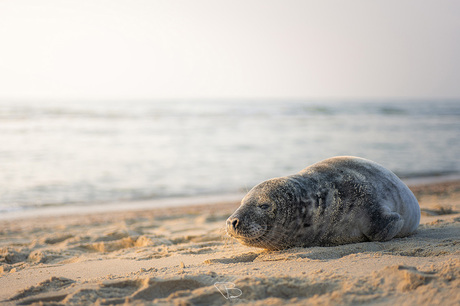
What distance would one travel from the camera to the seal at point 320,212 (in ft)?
13.1

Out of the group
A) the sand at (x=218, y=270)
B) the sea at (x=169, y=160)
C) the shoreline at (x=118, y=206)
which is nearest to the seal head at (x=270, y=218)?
the sand at (x=218, y=270)

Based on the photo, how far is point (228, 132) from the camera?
979 inches

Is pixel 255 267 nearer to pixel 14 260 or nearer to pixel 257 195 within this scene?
pixel 257 195

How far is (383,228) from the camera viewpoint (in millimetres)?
4105

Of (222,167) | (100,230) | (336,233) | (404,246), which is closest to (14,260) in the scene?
(100,230)

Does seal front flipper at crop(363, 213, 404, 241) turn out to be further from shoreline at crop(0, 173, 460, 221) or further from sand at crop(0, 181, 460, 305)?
shoreline at crop(0, 173, 460, 221)

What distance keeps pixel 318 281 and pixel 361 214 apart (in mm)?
1611

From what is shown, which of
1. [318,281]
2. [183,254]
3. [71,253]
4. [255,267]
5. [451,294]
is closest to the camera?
[451,294]

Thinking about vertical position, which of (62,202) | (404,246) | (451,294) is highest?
(451,294)

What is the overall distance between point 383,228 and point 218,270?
177 cm

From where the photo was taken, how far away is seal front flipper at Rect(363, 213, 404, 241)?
13.5 feet

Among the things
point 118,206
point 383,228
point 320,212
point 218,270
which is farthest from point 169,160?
point 218,270

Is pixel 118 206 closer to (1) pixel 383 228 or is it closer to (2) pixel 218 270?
(2) pixel 218 270

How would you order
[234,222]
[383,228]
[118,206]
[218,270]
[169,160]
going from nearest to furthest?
[218,270] → [234,222] → [383,228] → [118,206] → [169,160]
